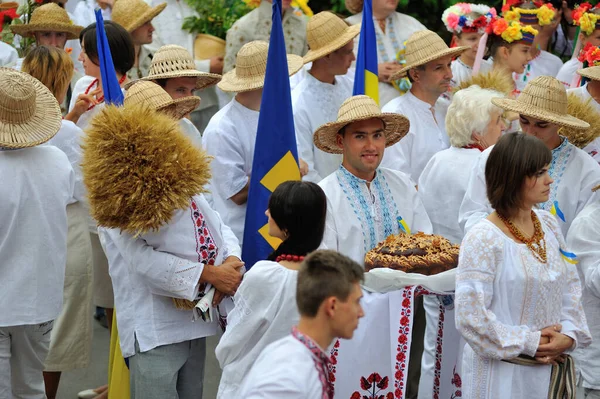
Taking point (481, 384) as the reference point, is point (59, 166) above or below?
above

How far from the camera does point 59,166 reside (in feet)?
17.3

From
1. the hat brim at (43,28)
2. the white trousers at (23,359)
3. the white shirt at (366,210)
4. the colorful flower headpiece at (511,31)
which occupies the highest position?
the colorful flower headpiece at (511,31)

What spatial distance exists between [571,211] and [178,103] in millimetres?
2454

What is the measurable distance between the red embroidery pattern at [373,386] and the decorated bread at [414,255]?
55cm

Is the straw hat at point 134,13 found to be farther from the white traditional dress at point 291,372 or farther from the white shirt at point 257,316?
the white traditional dress at point 291,372

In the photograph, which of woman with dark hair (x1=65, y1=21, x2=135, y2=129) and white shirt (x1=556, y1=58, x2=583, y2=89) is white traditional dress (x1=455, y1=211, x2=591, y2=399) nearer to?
woman with dark hair (x1=65, y1=21, x2=135, y2=129)

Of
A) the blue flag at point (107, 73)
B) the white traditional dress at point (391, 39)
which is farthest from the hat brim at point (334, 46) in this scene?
the blue flag at point (107, 73)

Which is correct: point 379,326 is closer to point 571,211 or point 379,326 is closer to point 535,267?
point 535,267

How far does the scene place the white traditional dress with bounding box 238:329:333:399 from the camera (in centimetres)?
315

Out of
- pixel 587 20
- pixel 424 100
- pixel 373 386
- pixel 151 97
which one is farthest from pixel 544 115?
pixel 587 20

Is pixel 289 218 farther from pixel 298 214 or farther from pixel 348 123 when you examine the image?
pixel 348 123

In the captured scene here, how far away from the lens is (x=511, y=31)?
8.04 metres

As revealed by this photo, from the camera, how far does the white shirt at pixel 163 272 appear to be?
186 inches

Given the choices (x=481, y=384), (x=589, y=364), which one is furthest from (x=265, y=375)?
(x=589, y=364)
